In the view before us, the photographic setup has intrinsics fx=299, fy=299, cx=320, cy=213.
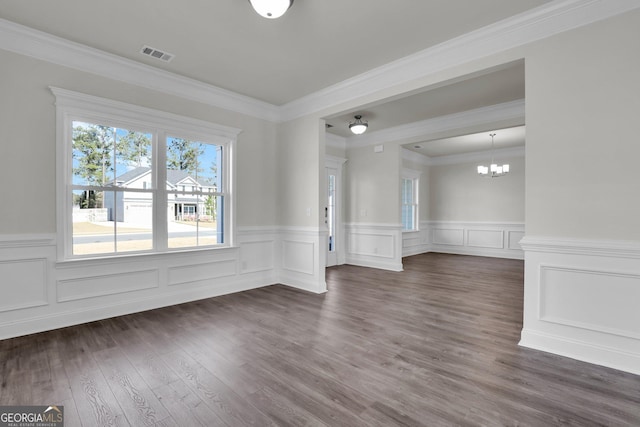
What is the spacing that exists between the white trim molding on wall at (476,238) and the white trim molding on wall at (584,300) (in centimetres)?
627

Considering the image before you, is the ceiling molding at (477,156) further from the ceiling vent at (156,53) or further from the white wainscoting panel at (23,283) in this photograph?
the white wainscoting panel at (23,283)

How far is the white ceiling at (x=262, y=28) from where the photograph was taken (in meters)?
2.62

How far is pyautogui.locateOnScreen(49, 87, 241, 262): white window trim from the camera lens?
317cm

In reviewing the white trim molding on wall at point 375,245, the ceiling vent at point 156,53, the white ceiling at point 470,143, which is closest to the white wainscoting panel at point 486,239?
the white ceiling at point 470,143

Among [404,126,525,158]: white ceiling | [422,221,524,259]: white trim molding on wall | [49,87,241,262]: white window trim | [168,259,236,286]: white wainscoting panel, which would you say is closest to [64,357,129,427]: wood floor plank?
[49,87,241,262]: white window trim

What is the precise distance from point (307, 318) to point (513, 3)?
3.63 metres

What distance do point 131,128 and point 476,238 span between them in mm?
8876

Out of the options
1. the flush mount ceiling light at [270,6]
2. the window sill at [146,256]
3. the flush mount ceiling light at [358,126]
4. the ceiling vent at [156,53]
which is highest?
the ceiling vent at [156,53]

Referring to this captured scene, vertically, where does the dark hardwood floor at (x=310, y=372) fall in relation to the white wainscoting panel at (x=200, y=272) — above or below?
below

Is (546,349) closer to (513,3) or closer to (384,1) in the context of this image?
(513,3)

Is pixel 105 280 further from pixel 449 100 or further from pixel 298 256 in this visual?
pixel 449 100

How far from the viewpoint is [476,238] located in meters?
8.88

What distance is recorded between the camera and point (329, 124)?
5.95m

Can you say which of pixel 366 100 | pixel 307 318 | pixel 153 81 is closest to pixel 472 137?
pixel 366 100
